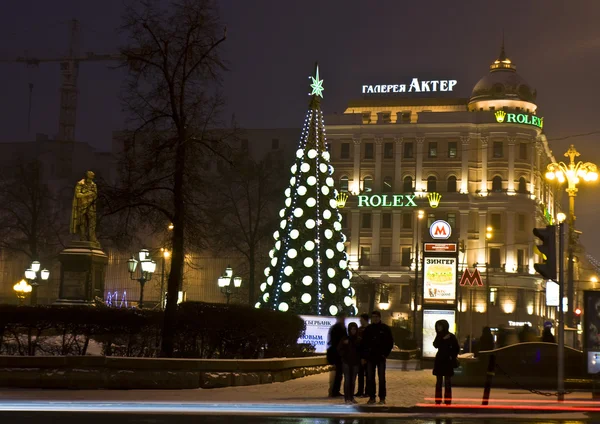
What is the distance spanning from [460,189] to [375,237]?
976 cm

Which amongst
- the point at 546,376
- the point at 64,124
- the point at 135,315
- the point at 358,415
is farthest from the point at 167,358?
the point at 64,124

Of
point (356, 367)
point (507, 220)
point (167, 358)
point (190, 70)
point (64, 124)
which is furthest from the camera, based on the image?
point (64, 124)

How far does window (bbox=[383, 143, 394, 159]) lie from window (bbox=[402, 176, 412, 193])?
282cm

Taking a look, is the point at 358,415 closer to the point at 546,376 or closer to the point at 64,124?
the point at 546,376

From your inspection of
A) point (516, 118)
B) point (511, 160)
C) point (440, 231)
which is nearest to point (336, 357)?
point (440, 231)

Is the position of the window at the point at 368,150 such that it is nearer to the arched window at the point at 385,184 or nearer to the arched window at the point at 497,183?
the arched window at the point at 385,184

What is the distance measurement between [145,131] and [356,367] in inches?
407

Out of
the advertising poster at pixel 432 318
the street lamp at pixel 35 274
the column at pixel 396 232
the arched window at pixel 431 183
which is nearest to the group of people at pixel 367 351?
the advertising poster at pixel 432 318

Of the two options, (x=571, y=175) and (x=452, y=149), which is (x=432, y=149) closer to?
(x=452, y=149)

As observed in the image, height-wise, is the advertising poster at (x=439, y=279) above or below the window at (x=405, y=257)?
below

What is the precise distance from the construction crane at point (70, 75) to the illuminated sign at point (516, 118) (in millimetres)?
61817

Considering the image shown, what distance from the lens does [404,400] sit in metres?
21.7

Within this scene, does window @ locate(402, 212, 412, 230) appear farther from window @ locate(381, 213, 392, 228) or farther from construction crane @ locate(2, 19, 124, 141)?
construction crane @ locate(2, 19, 124, 141)

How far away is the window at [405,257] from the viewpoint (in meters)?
99.8
